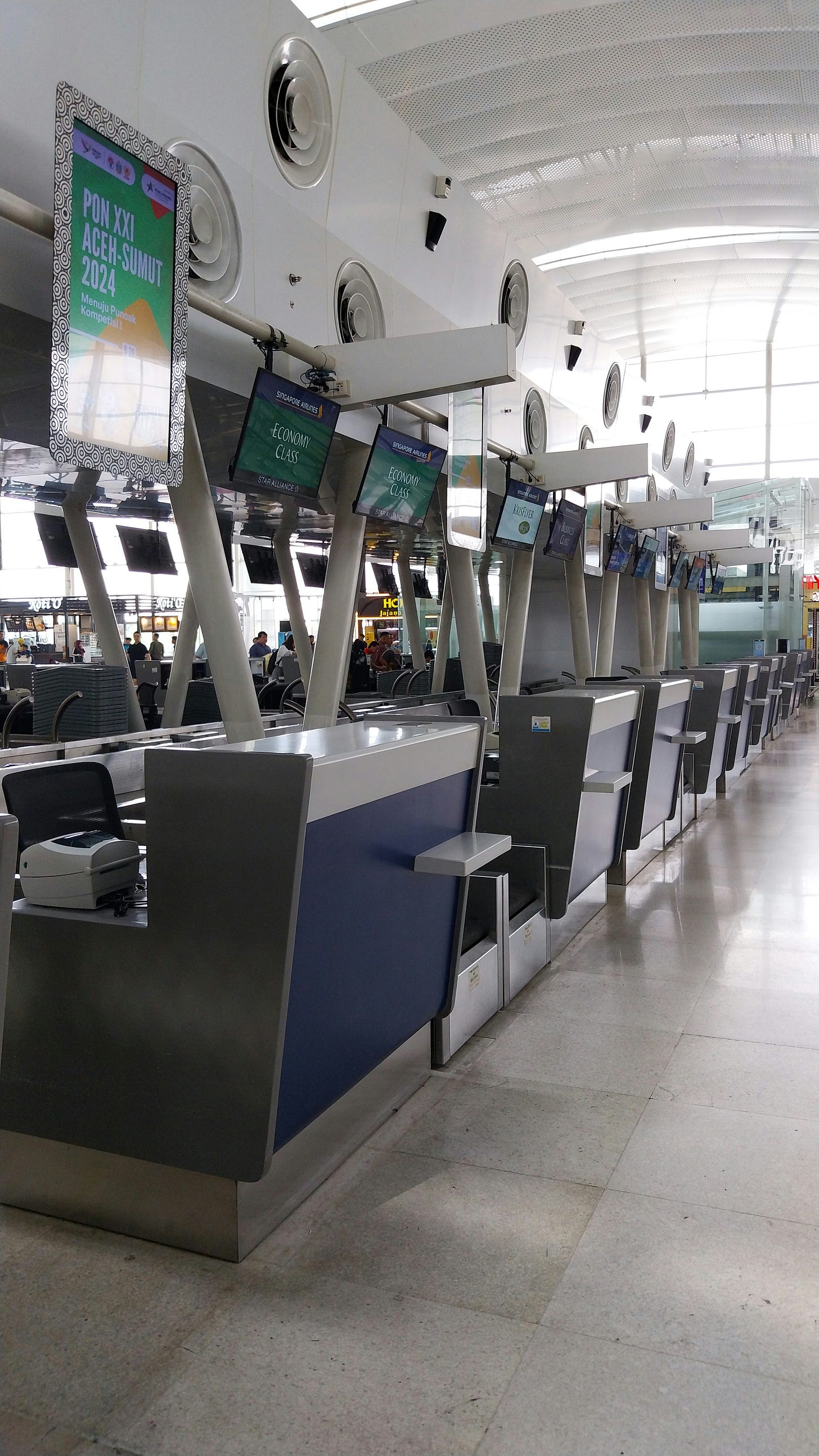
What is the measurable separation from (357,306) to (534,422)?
17.6ft

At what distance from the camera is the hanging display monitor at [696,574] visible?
71.1 feet

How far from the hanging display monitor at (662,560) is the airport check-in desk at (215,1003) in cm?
1615

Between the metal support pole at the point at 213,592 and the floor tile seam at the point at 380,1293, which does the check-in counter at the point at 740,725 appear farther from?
the floor tile seam at the point at 380,1293

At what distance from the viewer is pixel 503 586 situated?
22156 millimetres

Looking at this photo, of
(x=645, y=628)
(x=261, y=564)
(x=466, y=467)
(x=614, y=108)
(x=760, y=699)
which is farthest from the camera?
(x=645, y=628)

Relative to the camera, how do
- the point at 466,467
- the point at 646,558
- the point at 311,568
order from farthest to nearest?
the point at 311,568 < the point at 646,558 < the point at 466,467

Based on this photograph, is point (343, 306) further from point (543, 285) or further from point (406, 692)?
point (406, 692)

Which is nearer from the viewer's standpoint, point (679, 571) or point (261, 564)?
point (261, 564)

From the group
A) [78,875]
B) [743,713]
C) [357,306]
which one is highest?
[357,306]

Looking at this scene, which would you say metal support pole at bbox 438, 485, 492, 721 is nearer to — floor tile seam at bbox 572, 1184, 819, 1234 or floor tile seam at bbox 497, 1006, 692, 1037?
floor tile seam at bbox 497, 1006, 692, 1037

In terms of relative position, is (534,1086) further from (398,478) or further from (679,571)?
(679,571)

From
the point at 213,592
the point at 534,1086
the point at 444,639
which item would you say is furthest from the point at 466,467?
the point at 444,639

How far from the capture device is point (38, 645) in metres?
19.0

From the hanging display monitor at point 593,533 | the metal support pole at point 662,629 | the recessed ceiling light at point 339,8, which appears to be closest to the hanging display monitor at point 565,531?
the hanging display monitor at point 593,533
